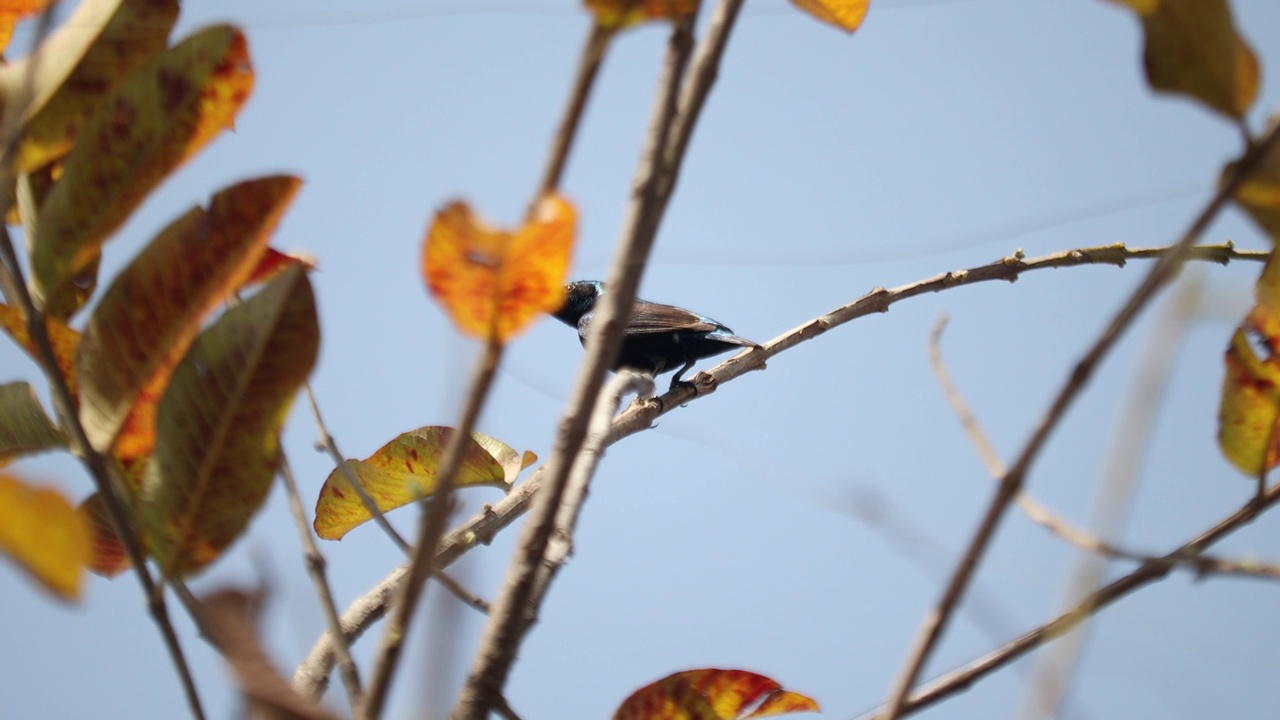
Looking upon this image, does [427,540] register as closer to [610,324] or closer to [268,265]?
[610,324]

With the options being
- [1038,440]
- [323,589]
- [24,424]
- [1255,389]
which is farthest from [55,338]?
[1255,389]

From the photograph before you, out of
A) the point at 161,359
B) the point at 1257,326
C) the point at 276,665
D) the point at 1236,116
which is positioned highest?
the point at 1257,326

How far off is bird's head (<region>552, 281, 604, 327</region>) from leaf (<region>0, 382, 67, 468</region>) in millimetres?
5635

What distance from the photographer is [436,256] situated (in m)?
0.67

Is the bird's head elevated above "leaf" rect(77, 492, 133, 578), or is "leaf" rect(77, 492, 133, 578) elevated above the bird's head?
the bird's head

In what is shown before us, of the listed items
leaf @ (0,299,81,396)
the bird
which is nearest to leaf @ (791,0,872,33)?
leaf @ (0,299,81,396)

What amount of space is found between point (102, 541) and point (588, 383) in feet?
1.89

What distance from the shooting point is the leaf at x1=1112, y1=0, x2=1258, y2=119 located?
0.75 metres

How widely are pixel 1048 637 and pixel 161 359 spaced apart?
0.74 m

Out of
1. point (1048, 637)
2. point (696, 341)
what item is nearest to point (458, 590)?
point (1048, 637)

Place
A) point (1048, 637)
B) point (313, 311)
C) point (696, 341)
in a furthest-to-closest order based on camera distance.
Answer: point (696, 341) → point (313, 311) → point (1048, 637)

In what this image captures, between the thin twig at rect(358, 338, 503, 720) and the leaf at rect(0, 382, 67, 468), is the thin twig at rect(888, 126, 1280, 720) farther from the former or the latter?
the leaf at rect(0, 382, 67, 468)

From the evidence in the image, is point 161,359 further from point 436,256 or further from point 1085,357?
point 1085,357

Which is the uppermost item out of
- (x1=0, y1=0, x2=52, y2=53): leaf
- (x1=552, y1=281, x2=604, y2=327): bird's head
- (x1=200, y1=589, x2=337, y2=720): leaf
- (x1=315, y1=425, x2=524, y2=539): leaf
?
(x1=552, y1=281, x2=604, y2=327): bird's head
